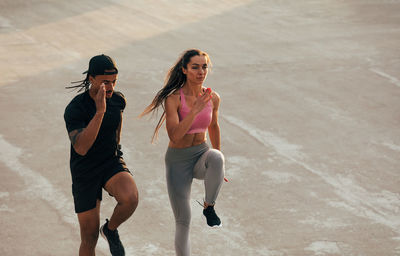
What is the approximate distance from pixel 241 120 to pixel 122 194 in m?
6.01

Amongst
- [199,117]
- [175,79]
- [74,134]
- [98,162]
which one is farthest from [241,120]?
[74,134]

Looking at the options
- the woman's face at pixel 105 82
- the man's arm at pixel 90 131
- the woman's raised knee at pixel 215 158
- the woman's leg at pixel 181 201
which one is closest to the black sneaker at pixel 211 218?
the woman's leg at pixel 181 201

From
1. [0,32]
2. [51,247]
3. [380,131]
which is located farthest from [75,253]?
[0,32]

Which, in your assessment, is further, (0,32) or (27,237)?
(0,32)

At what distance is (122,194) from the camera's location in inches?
239

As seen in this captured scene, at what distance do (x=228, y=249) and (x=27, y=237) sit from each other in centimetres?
237

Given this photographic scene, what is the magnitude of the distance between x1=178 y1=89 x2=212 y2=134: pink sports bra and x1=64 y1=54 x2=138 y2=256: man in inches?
22.4

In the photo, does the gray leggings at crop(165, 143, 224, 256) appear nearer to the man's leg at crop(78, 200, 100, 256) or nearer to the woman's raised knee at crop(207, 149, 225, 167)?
the woman's raised knee at crop(207, 149, 225, 167)

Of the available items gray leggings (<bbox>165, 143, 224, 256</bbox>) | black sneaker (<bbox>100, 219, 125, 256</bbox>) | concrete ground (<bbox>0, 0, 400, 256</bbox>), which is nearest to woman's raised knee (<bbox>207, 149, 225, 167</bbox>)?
gray leggings (<bbox>165, 143, 224, 256</bbox>)

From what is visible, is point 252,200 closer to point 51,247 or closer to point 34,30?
point 51,247

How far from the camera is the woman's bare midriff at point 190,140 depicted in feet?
21.0

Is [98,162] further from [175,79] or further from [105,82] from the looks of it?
[175,79]

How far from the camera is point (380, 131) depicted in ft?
37.8

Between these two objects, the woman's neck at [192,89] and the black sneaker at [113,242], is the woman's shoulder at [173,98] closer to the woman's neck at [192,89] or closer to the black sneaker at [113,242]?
the woman's neck at [192,89]
